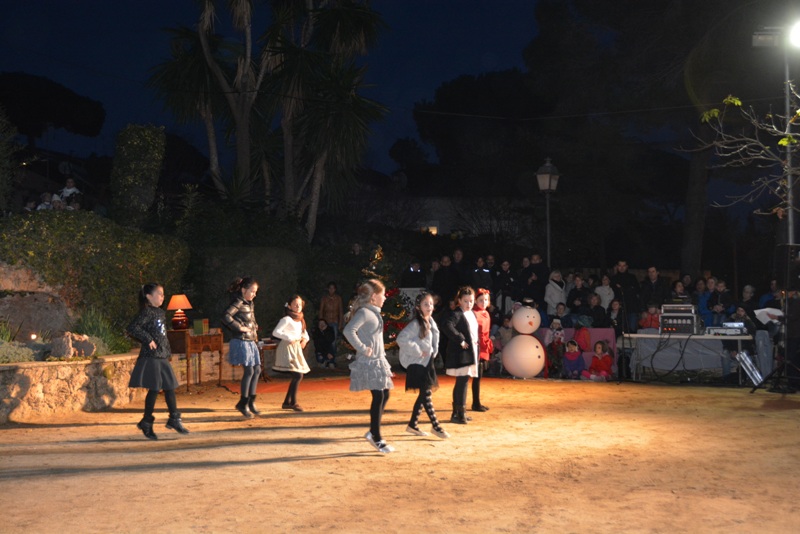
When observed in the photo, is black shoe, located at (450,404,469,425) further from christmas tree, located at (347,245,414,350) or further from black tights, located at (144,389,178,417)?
christmas tree, located at (347,245,414,350)

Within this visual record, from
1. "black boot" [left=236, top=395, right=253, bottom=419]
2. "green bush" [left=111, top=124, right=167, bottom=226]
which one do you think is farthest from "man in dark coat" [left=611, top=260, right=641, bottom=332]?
"green bush" [left=111, top=124, right=167, bottom=226]

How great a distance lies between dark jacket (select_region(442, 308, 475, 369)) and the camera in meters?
11.2

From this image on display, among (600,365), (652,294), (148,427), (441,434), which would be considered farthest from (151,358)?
(652,294)

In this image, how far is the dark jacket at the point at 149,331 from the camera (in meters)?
10.3

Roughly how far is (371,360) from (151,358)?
270 centimetres

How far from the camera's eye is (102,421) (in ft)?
37.9


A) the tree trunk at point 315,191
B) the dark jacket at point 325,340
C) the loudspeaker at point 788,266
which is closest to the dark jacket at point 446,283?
the dark jacket at point 325,340

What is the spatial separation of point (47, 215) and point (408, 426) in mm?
6795

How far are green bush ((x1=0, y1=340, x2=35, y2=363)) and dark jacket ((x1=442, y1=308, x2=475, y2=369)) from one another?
18.1ft

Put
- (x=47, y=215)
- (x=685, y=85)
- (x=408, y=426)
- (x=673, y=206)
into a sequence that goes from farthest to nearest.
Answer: (x=673, y=206) < (x=685, y=85) < (x=47, y=215) < (x=408, y=426)

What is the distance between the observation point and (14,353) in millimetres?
12125

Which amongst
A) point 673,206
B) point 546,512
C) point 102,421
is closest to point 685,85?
point 673,206

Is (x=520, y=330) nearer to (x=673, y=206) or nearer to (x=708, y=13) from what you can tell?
(x=708, y=13)

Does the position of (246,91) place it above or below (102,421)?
above
